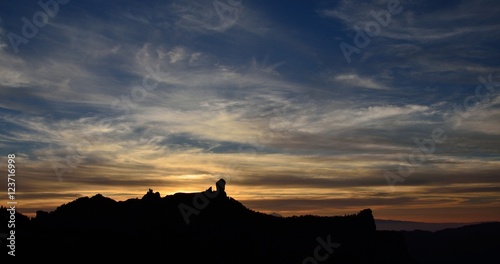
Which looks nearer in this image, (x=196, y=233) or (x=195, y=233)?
(x=195, y=233)

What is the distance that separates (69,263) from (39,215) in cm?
4735

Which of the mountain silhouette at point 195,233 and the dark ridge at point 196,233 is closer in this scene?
the mountain silhouette at point 195,233

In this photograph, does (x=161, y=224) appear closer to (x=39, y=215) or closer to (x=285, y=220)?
(x=39, y=215)

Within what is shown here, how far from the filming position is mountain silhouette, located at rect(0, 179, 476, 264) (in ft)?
285

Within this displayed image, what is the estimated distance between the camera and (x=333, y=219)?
6796 inches

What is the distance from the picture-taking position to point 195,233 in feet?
412

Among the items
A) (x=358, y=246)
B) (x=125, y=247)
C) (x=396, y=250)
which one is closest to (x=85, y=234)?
(x=125, y=247)

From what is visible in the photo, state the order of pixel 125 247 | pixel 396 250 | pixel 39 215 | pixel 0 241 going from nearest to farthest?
pixel 0 241
pixel 125 247
pixel 39 215
pixel 396 250

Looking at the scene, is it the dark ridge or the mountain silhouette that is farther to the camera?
the dark ridge

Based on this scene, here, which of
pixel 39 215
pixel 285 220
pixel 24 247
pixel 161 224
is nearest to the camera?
pixel 24 247

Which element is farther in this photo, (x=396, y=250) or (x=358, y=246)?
(x=396, y=250)

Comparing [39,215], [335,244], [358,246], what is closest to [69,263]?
[39,215]

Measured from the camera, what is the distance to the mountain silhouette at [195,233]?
Result: 86.8m

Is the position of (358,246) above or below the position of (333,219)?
below
